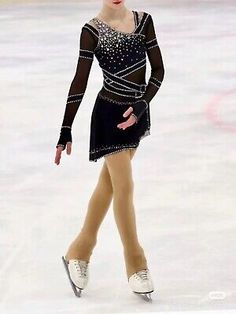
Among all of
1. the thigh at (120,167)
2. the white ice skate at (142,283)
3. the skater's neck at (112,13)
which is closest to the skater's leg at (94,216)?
the thigh at (120,167)

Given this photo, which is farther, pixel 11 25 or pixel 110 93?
pixel 11 25

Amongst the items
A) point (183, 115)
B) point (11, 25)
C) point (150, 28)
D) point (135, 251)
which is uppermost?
point (150, 28)

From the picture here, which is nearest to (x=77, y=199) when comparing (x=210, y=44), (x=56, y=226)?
(x=56, y=226)

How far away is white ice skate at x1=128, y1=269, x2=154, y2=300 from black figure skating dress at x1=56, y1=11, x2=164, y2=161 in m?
0.45

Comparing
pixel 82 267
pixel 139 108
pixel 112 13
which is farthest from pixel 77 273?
pixel 112 13

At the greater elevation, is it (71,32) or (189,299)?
(189,299)

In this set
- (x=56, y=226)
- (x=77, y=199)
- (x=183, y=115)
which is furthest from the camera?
(x=183, y=115)

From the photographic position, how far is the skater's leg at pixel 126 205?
262 cm

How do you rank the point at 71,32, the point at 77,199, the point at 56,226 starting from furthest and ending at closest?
the point at 71,32 → the point at 77,199 → the point at 56,226

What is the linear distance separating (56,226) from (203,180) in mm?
901

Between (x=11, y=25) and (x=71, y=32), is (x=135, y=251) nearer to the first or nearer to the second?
(x=71, y=32)

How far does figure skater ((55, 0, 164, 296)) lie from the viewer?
248 cm

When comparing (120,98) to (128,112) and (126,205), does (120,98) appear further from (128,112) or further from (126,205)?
(126,205)

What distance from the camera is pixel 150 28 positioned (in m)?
2.53
